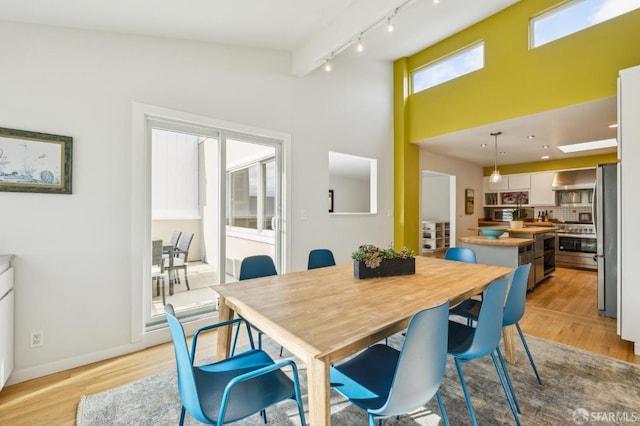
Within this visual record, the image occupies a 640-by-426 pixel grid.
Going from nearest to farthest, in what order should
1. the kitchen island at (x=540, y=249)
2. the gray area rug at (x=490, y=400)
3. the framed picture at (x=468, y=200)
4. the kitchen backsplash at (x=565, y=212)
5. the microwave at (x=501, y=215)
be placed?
the gray area rug at (x=490, y=400)
the kitchen island at (x=540, y=249)
the kitchen backsplash at (x=565, y=212)
the framed picture at (x=468, y=200)
the microwave at (x=501, y=215)

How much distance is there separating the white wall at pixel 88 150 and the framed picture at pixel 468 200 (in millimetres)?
5312

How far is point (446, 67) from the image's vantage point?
462cm

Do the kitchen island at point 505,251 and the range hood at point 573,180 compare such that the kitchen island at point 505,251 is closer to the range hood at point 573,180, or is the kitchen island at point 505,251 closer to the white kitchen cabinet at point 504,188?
the range hood at point 573,180

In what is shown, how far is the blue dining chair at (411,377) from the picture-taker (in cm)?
108

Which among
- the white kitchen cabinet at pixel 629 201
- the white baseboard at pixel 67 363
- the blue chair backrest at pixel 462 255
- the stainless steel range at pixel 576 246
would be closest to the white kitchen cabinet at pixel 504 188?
the stainless steel range at pixel 576 246

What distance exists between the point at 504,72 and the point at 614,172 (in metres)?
1.78

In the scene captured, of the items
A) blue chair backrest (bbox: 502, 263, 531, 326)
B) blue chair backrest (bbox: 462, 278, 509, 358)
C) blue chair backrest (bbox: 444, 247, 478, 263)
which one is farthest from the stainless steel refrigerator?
blue chair backrest (bbox: 462, 278, 509, 358)

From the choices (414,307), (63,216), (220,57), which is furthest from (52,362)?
(220,57)

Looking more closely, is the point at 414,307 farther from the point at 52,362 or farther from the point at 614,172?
the point at 614,172

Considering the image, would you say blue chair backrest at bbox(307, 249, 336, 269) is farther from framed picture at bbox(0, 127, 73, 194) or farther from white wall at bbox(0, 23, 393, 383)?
framed picture at bbox(0, 127, 73, 194)

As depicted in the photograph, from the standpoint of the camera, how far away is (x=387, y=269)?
2.21 meters

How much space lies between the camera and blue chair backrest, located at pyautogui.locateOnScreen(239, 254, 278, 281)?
7.89ft

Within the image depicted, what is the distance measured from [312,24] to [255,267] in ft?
8.16

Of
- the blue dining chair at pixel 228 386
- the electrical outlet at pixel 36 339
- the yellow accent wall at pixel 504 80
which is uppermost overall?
the yellow accent wall at pixel 504 80
